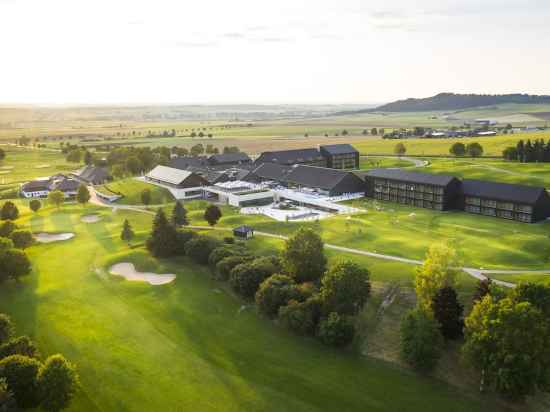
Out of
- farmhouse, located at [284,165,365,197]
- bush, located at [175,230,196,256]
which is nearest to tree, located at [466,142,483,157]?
farmhouse, located at [284,165,365,197]

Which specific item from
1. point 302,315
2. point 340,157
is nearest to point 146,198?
point 340,157

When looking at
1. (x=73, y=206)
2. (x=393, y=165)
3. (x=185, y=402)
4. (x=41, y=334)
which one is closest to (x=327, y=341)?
(x=185, y=402)

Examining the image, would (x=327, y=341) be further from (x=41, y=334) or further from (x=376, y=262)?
(x=41, y=334)

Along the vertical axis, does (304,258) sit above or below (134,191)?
→ below

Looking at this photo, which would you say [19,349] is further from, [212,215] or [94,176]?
[94,176]

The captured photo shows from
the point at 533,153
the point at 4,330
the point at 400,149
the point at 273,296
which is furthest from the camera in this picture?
Answer: the point at 400,149

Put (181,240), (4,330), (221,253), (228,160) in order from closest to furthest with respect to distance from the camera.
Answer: (4,330)
(221,253)
(181,240)
(228,160)

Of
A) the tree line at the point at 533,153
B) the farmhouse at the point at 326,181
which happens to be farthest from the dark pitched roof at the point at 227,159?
the tree line at the point at 533,153

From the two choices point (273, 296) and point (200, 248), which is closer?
point (273, 296)
